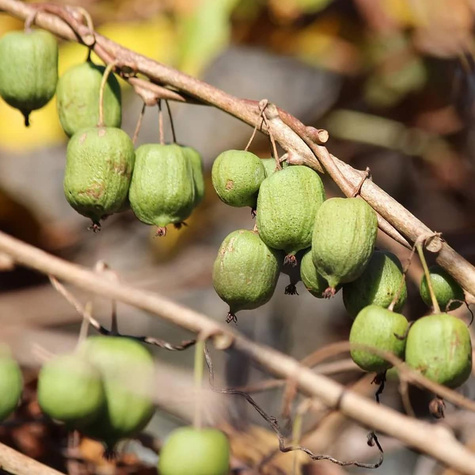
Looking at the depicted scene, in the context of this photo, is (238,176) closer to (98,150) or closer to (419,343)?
(98,150)

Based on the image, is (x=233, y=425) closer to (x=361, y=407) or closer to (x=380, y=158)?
(x=361, y=407)

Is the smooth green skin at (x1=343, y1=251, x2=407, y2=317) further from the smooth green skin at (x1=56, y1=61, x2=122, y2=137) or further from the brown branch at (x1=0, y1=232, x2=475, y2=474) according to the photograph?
the smooth green skin at (x1=56, y1=61, x2=122, y2=137)

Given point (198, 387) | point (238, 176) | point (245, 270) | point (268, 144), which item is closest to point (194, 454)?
point (198, 387)

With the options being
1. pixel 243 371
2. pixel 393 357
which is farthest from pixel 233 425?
pixel 393 357

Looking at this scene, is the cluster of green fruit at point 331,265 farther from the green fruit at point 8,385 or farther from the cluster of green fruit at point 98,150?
the green fruit at point 8,385

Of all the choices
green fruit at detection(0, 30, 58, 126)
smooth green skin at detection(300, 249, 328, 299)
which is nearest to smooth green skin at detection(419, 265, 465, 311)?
smooth green skin at detection(300, 249, 328, 299)

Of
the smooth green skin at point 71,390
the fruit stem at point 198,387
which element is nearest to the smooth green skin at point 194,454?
the fruit stem at point 198,387
